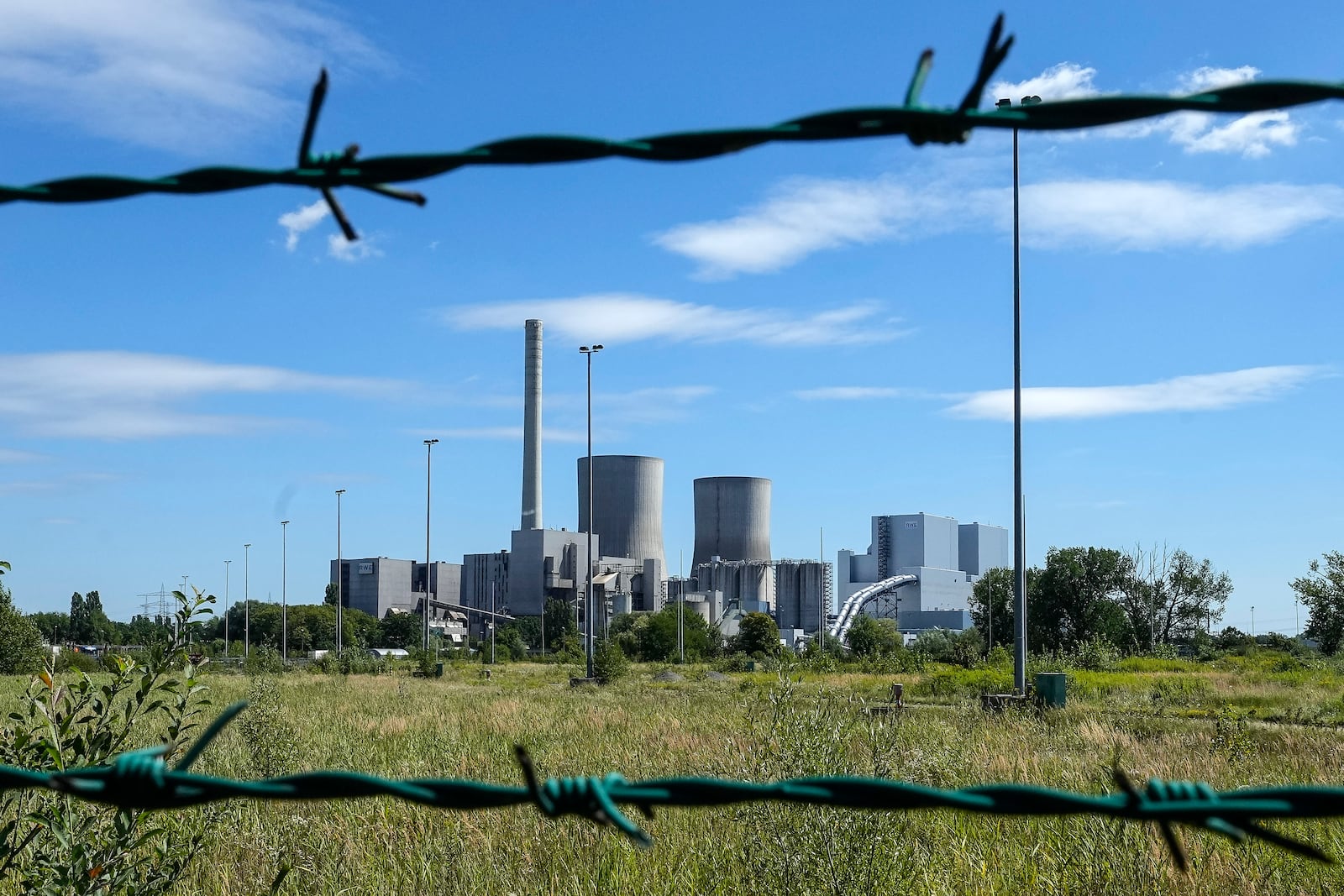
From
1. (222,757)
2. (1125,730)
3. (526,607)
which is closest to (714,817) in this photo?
(222,757)

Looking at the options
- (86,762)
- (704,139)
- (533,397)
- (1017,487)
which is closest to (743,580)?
(533,397)

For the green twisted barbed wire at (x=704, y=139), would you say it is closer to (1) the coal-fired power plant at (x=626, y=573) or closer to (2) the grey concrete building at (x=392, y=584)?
(1) the coal-fired power plant at (x=626, y=573)

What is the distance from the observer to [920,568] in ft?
312

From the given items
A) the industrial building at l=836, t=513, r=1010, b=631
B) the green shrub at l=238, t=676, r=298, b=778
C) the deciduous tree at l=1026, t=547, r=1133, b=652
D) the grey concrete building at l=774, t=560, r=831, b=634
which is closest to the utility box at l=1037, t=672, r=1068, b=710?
the green shrub at l=238, t=676, r=298, b=778

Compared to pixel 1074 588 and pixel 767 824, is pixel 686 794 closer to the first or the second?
pixel 767 824

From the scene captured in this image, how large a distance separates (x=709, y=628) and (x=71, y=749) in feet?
181

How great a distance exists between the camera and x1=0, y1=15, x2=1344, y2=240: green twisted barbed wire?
145 centimetres

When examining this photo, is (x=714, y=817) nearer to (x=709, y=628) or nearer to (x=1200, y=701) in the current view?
(x=1200, y=701)

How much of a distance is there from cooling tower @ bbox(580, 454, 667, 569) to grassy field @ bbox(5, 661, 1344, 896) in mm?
60375

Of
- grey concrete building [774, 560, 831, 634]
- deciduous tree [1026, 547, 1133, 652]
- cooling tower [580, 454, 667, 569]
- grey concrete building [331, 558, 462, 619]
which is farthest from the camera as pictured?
grey concrete building [331, 558, 462, 619]

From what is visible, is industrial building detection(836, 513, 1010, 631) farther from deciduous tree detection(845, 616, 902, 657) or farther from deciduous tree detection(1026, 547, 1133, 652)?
deciduous tree detection(845, 616, 902, 657)

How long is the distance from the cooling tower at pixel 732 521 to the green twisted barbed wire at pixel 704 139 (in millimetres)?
76930

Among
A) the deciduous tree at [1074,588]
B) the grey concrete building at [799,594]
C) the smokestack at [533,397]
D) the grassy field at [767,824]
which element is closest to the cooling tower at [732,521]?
the grey concrete building at [799,594]

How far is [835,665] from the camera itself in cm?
3888
